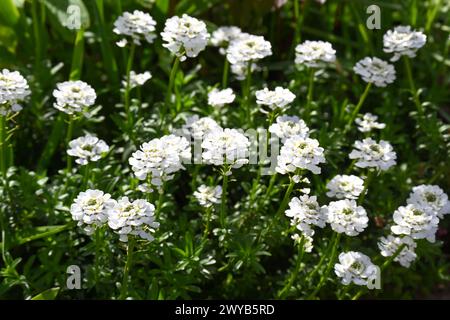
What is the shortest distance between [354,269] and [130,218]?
2.21 ft

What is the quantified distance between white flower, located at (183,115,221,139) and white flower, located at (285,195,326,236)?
0.37 meters

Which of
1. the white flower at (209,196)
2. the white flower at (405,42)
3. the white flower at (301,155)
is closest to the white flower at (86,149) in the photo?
the white flower at (209,196)

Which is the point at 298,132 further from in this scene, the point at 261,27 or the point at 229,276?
the point at 261,27

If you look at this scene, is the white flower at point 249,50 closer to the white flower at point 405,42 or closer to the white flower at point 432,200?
the white flower at point 405,42

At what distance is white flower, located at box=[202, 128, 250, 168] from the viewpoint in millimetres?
2227

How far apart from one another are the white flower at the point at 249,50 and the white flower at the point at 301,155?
0.43 metres

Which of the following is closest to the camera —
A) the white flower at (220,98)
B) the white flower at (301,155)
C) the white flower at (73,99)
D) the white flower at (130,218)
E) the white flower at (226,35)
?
the white flower at (130,218)

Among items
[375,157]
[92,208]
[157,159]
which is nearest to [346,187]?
[375,157]

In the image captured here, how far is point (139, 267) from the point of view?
2691mm

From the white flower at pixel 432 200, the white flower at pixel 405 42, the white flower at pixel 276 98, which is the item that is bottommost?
the white flower at pixel 432 200

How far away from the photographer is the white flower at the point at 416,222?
2289 millimetres

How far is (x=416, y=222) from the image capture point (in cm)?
229

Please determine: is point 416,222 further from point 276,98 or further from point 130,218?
point 130,218
